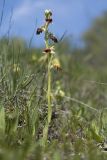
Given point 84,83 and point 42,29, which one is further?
point 84,83

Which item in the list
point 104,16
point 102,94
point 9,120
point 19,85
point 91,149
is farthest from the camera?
point 104,16

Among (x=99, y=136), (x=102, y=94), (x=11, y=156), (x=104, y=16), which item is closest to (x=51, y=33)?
(x=99, y=136)

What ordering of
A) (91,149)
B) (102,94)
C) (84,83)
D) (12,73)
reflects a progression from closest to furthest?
1. (91,149)
2. (12,73)
3. (102,94)
4. (84,83)

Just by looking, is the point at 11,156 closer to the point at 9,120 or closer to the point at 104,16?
the point at 9,120

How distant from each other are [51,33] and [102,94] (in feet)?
9.93

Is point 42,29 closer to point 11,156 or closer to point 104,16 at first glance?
point 11,156

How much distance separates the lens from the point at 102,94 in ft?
20.2

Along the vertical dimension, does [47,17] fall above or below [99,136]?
above

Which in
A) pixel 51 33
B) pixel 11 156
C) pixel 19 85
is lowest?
pixel 11 156

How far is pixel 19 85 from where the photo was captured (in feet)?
11.7

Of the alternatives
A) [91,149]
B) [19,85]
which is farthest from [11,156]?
[19,85]

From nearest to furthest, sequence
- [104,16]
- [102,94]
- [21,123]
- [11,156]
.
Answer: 1. [11,156]
2. [21,123]
3. [102,94]
4. [104,16]

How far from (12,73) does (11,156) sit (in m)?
1.74

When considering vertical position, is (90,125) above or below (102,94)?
below
